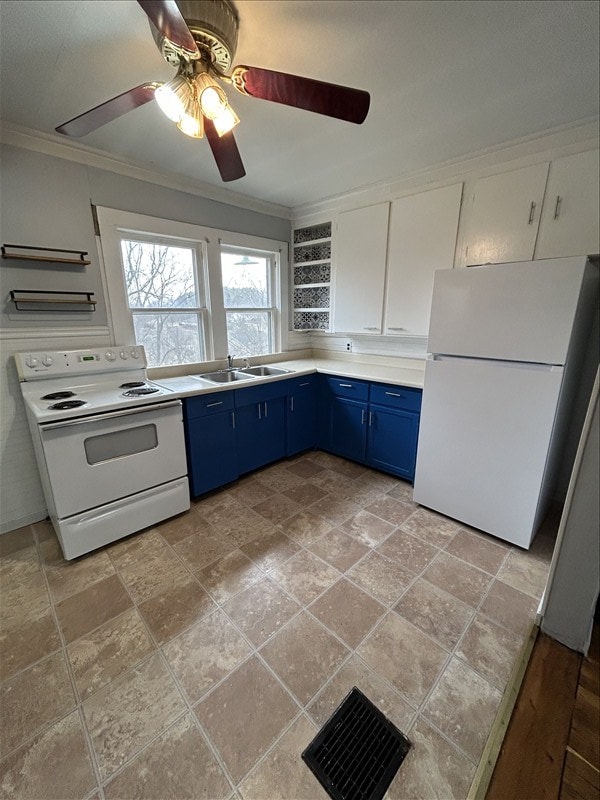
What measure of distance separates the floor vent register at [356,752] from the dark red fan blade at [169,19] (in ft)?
7.11

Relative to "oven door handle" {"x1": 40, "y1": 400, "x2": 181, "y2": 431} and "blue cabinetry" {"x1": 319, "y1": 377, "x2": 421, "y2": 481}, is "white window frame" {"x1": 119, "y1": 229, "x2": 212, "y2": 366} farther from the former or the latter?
"blue cabinetry" {"x1": 319, "y1": 377, "x2": 421, "y2": 481}

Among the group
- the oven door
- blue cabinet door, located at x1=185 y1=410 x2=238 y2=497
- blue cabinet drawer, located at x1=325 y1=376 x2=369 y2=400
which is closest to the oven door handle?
the oven door

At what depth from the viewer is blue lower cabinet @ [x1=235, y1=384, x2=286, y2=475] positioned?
2676 millimetres

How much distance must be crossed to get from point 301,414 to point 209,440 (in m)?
0.98

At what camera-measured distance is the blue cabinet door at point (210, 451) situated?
2396 millimetres

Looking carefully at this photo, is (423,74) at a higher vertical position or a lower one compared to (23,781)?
higher

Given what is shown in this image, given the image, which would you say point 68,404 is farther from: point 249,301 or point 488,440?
point 488,440

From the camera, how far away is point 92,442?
1884 millimetres

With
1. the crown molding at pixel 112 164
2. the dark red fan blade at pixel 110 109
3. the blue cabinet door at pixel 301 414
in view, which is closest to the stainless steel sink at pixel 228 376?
the blue cabinet door at pixel 301 414

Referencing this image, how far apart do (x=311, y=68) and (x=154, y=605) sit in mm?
2600

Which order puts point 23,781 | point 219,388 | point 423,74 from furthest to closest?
point 219,388, point 423,74, point 23,781

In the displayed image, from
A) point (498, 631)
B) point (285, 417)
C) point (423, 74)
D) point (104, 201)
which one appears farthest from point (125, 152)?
point (498, 631)

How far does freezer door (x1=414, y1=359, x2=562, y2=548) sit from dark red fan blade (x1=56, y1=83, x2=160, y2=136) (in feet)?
6.38

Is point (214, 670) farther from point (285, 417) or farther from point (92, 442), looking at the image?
point (285, 417)
